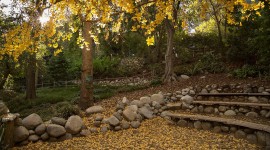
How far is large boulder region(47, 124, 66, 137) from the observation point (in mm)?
5586

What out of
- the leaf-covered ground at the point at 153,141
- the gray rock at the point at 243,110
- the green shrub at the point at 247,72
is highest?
the green shrub at the point at 247,72

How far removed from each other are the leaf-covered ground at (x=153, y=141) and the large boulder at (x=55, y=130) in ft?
0.76

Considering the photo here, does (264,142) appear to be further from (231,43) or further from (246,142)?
(231,43)

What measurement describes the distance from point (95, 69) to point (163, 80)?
344 inches

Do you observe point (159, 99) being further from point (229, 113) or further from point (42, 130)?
point (42, 130)

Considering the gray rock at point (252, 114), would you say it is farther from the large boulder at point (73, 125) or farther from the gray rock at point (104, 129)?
the large boulder at point (73, 125)

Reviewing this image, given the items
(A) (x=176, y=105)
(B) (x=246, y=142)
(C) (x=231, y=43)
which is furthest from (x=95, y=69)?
(B) (x=246, y=142)

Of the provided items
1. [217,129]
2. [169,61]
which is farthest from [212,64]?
[217,129]

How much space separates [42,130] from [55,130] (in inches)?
12.4

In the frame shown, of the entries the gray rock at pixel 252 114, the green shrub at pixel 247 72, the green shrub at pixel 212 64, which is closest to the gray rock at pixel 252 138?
the gray rock at pixel 252 114

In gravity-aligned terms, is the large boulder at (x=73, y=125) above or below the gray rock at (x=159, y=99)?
below

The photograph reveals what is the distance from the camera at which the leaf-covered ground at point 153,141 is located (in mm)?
4914

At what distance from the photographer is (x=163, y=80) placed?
38.7 feet

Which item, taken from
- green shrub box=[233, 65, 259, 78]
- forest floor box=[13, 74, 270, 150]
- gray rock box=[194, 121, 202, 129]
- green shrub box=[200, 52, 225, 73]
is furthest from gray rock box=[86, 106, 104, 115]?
green shrub box=[200, 52, 225, 73]
